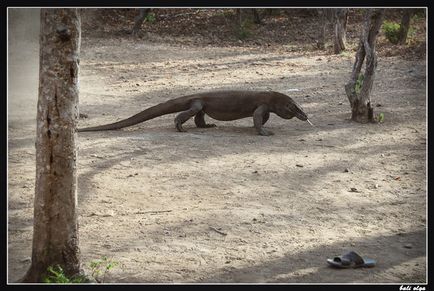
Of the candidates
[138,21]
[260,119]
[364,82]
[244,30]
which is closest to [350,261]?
[260,119]

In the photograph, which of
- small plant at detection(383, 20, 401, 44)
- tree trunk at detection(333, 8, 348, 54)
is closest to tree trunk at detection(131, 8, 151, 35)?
tree trunk at detection(333, 8, 348, 54)

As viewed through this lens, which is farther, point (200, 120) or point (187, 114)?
point (200, 120)

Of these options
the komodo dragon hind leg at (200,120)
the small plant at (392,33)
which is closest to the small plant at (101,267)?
the komodo dragon hind leg at (200,120)

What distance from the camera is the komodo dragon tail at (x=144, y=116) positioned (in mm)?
8992

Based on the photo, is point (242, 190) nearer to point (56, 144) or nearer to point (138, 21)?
point (56, 144)

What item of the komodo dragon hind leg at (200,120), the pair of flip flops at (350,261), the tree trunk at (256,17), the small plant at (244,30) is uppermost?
the tree trunk at (256,17)

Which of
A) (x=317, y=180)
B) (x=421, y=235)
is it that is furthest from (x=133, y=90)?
(x=421, y=235)

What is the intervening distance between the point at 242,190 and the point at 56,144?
2895 millimetres

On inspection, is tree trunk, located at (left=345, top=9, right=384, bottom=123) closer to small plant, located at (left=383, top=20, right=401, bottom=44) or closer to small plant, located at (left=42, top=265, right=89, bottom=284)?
small plant, located at (left=42, top=265, right=89, bottom=284)

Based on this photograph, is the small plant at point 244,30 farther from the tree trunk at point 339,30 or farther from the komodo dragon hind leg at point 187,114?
the komodo dragon hind leg at point 187,114

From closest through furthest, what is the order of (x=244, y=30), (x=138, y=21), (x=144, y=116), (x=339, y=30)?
(x=144, y=116) → (x=339, y=30) → (x=138, y=21) → (x=244, y=30)

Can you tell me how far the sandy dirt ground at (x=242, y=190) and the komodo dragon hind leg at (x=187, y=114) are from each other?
25 centimetres

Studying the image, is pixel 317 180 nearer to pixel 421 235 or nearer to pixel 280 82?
pixel 421 235

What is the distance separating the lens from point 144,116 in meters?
9.29
